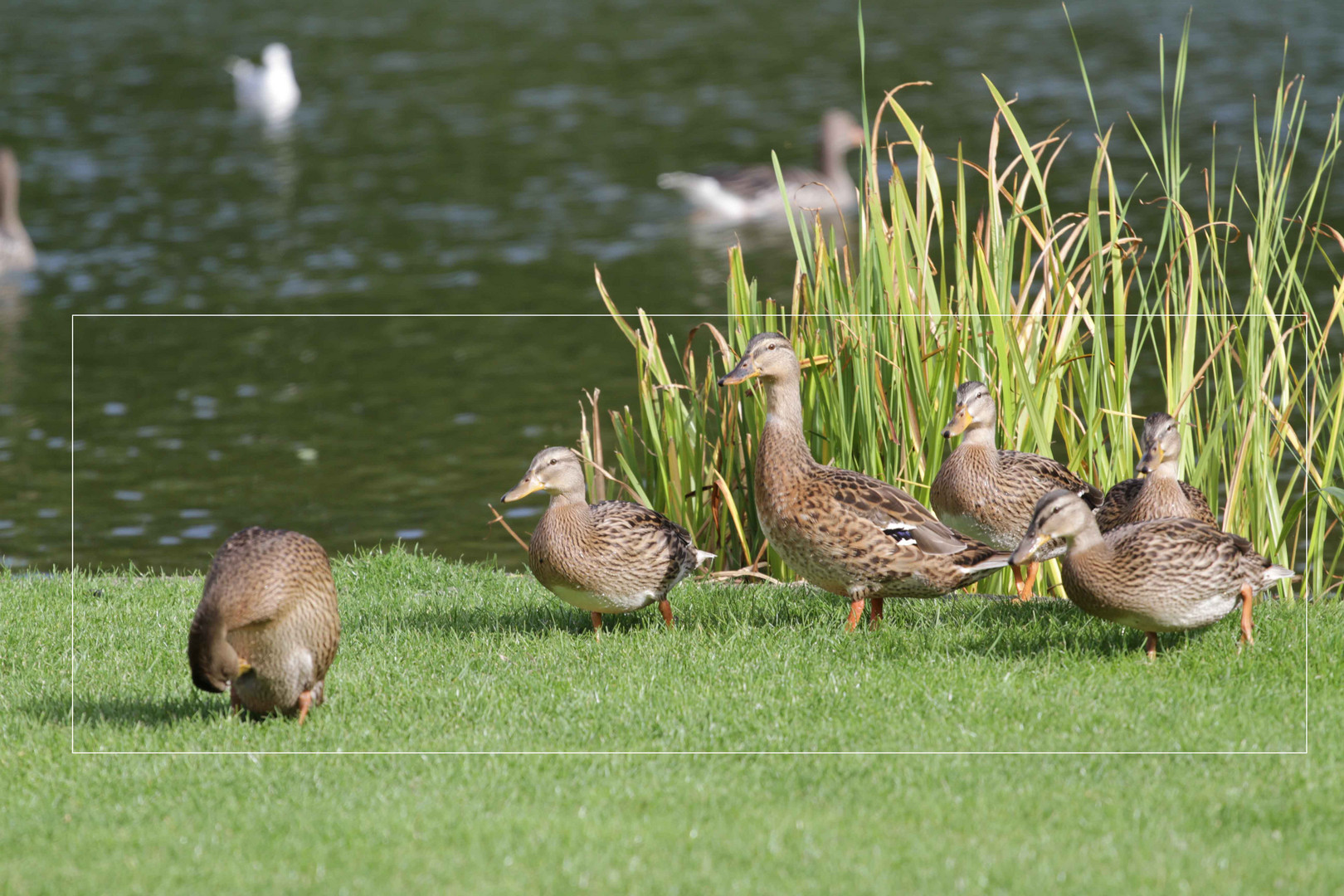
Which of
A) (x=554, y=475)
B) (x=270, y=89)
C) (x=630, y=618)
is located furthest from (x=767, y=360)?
(x=270, y=89)

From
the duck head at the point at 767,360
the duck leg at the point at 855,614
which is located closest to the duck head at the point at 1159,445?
the duck leg at the point at 855,614

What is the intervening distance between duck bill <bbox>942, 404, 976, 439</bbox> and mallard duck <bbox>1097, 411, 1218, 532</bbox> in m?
0.78

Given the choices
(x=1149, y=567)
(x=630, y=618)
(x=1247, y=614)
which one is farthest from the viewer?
(x=630, y=618)

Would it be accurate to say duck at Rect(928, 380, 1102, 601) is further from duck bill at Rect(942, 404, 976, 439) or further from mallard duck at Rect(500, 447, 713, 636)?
mallard duck at Rect(500, 447, 713, 636)

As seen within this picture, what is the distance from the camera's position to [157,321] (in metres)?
16.3

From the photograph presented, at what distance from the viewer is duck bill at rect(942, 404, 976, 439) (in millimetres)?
7269

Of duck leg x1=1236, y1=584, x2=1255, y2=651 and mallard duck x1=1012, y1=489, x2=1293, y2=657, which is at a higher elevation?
mallard duck x1=1012, y1=489, x2=1293, y2=657

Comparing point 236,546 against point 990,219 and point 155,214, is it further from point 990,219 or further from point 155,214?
point 155,214

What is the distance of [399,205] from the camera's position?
20.9 metres

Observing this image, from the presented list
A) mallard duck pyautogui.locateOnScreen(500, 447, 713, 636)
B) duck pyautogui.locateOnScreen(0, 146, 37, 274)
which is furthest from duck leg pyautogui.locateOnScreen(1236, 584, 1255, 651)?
duck pyautogui.locateOnScreen(0, 146, 37, 274)

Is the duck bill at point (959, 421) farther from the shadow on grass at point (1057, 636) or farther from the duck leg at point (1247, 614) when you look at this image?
the duck leg at point (1247, 614)

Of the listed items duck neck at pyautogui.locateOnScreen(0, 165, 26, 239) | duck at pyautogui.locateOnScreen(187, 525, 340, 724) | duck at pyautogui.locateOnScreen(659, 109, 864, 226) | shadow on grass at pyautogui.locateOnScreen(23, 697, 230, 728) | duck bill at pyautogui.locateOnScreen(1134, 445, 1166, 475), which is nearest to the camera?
duck at pyautogui.locateOnScreen(187, 525, 340, 724)

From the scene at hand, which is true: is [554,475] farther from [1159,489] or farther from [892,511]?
[1159,489]

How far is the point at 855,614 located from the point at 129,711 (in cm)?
306
